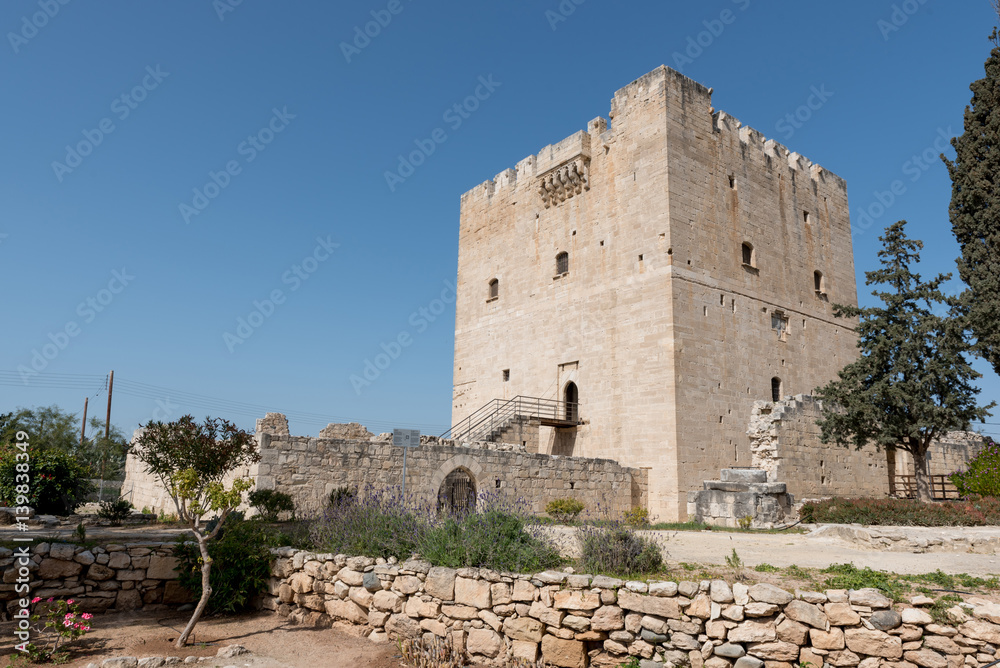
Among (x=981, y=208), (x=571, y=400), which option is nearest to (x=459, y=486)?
(x=571, y=400)

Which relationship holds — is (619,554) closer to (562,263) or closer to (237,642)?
(237,642)

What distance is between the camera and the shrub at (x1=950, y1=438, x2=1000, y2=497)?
525 inches

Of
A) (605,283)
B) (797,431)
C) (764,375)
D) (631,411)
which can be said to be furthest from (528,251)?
(797,431)

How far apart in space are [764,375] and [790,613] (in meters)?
15.3

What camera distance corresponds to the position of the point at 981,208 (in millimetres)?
15141

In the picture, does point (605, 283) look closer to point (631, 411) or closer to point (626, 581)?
point (631, 411)

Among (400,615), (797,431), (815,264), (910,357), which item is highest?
(815,264)

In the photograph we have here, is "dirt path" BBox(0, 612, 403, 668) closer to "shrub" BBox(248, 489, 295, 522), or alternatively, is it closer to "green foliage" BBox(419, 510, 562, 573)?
"green foliage" BBox(419, 510, 562, 573)

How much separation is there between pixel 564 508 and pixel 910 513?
7.18 m

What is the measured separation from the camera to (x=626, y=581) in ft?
17.8

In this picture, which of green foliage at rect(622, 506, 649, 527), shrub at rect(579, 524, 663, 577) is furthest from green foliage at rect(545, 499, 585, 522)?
shrub at rect(579, 524, 663, 577)

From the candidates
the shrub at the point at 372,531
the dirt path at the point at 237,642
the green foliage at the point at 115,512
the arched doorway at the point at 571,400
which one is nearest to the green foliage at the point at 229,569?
the dirt path at the point at 237,642

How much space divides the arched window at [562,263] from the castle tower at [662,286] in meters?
0.07

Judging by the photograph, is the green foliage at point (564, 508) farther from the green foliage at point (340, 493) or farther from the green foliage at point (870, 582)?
the green foliage at point (870, 582)
